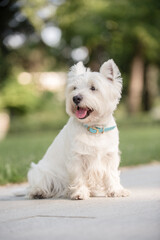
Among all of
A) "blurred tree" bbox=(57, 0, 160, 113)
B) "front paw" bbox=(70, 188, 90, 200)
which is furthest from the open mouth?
"blurred tree" bbox=(57, 0, 160, 113)

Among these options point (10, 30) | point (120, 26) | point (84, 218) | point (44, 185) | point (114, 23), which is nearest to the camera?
point (84, 218)

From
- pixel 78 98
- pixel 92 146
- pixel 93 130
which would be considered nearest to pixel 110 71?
pixel 78 98

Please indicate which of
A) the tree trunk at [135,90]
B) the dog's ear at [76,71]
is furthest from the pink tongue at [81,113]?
the tree trunk at [135,90]

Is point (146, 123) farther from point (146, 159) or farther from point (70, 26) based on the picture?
point (146, 159)

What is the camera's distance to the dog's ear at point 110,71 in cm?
505

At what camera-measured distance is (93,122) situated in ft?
16.5

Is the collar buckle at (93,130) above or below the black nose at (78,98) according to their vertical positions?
below

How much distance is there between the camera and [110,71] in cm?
507

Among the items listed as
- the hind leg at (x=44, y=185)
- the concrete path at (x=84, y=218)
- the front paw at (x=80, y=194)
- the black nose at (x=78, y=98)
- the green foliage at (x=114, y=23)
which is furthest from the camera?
the green foliage at (x=114, y=23)

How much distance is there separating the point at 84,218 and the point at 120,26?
1142 inches

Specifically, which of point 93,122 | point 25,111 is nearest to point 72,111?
point 93,122

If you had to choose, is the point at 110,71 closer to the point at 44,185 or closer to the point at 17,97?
the point at 44,185

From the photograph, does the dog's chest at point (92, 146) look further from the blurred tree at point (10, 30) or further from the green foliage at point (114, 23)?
the blurred tree at point (10, 30)

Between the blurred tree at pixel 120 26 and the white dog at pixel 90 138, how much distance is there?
2640cm
